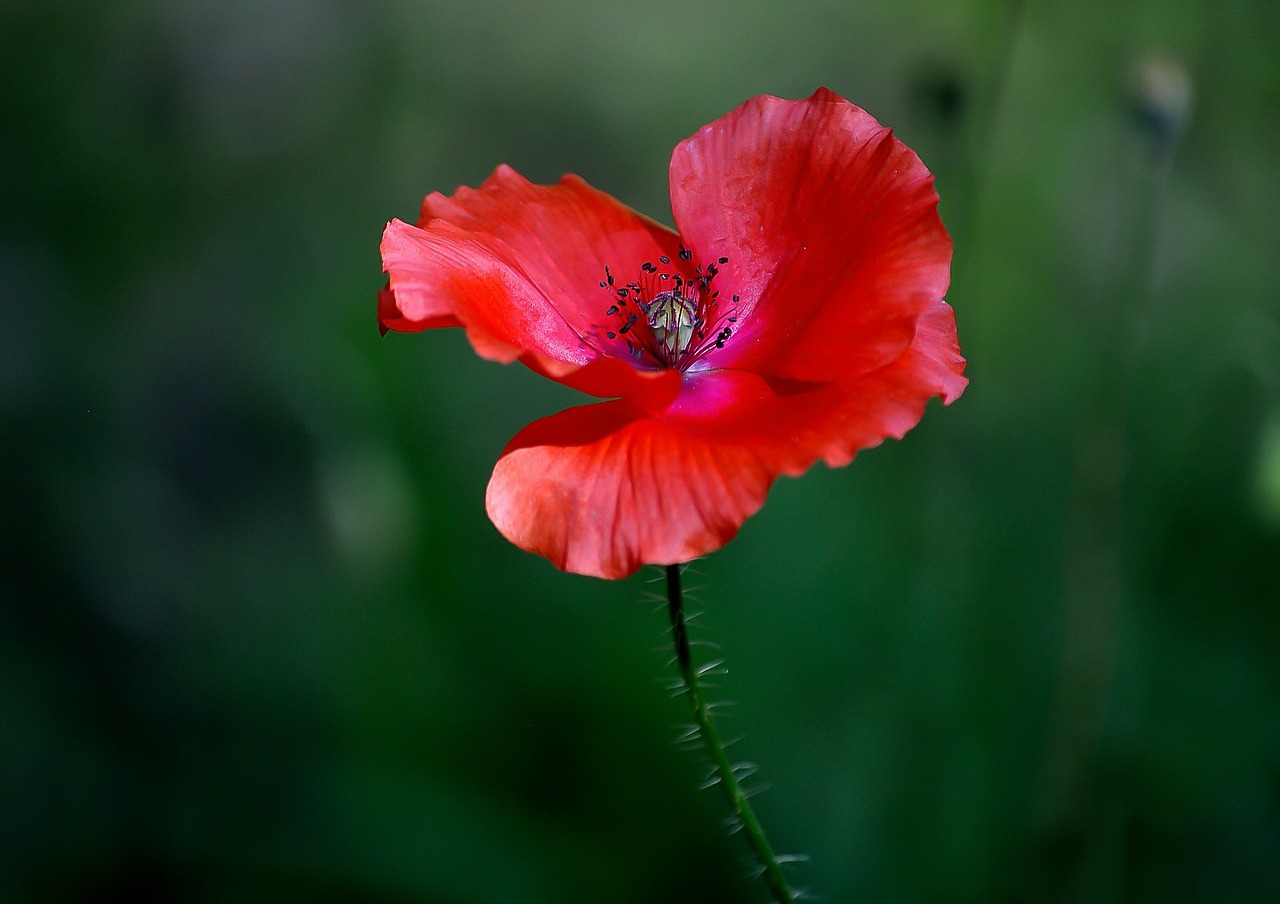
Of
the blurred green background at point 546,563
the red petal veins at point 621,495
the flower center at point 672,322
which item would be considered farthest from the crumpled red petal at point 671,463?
the blurred green background at point 546,563

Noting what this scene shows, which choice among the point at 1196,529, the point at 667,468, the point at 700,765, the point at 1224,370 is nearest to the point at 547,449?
the point at 667,468

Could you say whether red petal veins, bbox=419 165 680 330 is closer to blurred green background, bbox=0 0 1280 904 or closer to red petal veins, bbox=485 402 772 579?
red petal veins, bbox=485 402 772 579

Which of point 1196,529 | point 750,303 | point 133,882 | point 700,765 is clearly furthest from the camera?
point 1196,529

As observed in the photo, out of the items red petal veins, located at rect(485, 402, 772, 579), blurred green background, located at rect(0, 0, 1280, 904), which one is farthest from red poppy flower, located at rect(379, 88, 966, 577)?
blurred green background, located at rect(0, 0, 1280, 904)

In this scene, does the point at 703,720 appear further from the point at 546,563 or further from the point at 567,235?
the point at 546,563

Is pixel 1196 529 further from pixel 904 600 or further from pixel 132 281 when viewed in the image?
pixel 132 281

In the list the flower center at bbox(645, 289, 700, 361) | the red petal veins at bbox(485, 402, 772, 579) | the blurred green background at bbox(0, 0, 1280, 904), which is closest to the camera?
the red petal veins at bbox(485, 402, 772, 579)

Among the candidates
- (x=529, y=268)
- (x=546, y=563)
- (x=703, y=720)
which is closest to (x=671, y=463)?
(x=703, y=720)
